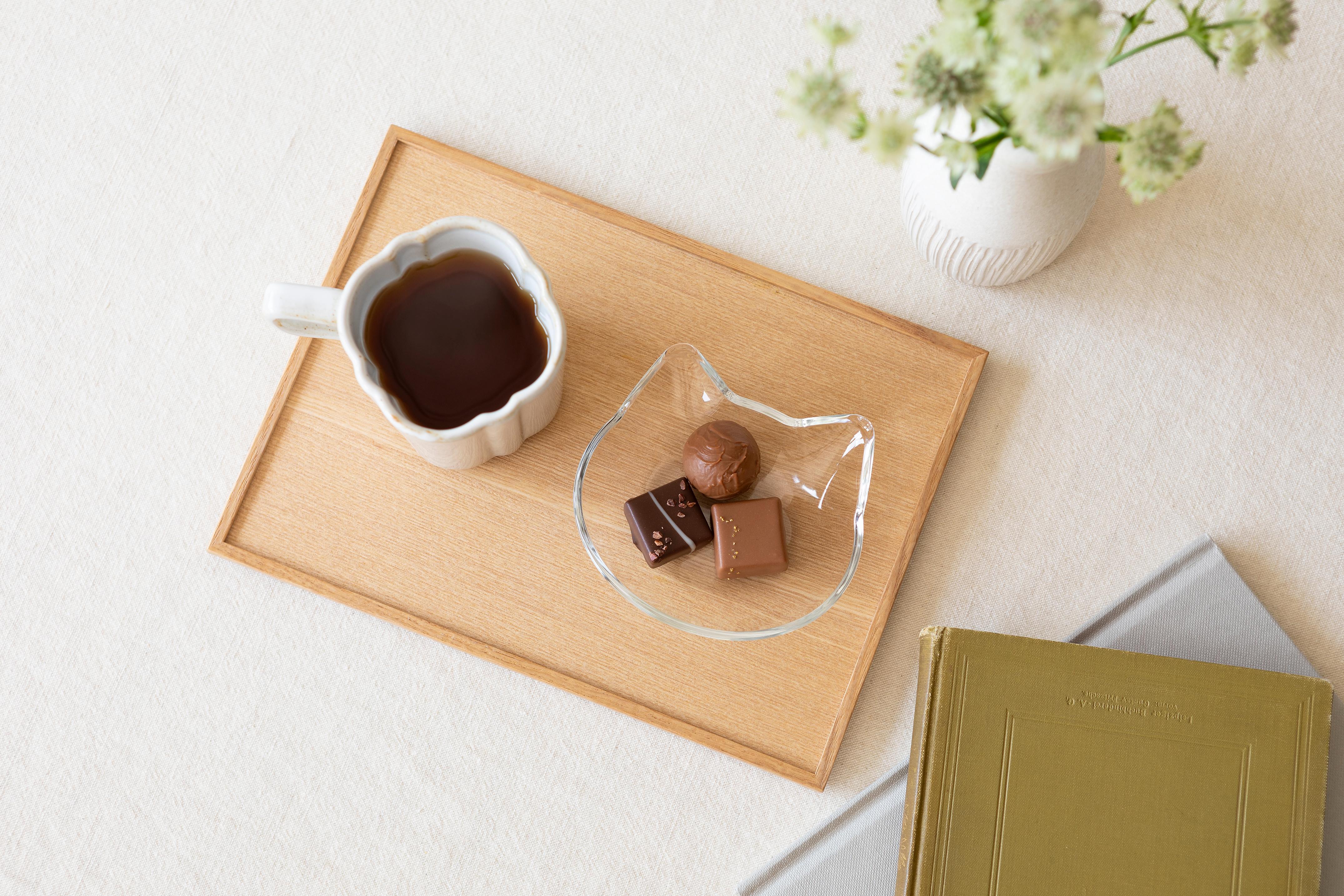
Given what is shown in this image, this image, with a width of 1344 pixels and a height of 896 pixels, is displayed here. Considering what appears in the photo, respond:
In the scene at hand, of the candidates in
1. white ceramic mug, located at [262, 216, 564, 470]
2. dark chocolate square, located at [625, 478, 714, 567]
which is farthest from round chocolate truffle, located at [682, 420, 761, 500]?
white ceramic mug, located at [262, 216, 564, 470]

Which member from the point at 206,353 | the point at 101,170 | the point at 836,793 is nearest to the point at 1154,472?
the point at 836,793

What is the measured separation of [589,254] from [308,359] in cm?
26

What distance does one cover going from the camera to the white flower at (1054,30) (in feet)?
1.40

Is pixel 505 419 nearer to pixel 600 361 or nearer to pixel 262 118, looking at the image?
pixel 600 361

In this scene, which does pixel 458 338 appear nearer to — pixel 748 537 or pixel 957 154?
pixel 748 537

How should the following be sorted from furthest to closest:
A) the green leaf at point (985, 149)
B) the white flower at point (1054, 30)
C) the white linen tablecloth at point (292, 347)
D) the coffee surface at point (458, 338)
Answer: the white linen tablecloth at point (292, 347), the coffee surface at point (458, 338), the green leaf at point (985, 149), the white flower at point (1054, 30)

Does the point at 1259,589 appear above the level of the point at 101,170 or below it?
above

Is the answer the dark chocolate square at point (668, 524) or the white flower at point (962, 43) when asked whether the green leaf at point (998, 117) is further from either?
the dark chocolate square at point (668, 524)

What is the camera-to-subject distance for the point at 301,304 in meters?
0.63

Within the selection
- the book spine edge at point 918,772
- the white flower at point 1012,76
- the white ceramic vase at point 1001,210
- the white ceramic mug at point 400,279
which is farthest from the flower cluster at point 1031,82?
the book spine edge at point 918,772

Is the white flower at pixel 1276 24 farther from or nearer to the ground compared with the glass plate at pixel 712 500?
farther from the ground

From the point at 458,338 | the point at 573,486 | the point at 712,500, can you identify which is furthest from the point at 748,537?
the point at 458,338

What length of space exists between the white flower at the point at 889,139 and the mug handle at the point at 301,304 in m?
0.37

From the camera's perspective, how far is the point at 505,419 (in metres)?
0.66
